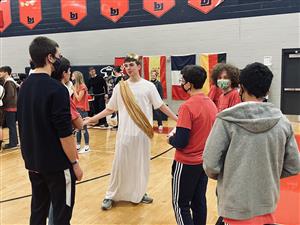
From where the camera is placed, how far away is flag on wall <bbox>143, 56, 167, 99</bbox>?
10031mm

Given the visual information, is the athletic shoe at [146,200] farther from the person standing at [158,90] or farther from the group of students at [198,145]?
the person standing at [158,90]

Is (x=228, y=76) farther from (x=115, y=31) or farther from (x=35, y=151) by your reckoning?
(x=115, y=31)

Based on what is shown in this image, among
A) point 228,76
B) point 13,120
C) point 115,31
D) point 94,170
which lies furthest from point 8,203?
point 115,31

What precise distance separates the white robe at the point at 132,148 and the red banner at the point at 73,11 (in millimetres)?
8750

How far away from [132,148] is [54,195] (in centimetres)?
137

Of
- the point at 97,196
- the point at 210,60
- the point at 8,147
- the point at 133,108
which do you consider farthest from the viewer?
the point at 210,60

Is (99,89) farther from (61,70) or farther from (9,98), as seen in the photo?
(61,70)

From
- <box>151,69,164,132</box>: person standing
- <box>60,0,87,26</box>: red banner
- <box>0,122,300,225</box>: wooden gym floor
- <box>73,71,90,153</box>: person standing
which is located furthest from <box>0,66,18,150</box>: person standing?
<box>60,0,87,26</box>: red banner

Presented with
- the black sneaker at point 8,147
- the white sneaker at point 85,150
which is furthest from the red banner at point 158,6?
the black sneaker at point 8,147

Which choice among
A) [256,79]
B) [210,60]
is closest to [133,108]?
[256,79]

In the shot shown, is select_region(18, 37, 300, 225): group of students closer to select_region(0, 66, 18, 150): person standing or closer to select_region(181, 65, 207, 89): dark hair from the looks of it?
select_region(181, 65, 207, 89): dark hair

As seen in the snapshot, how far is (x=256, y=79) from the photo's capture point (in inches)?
59.3

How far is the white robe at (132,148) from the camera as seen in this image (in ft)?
10.8

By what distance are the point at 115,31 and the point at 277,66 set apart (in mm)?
5189
